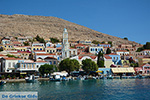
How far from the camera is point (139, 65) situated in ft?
265

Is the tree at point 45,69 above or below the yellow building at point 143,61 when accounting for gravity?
below

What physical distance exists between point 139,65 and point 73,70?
91.9ft

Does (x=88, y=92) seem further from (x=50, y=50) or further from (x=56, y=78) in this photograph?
(x=50, y=50)


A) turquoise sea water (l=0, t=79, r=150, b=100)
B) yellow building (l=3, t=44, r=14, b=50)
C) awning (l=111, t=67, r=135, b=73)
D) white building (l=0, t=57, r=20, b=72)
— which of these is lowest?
turquoise sea water (l=0, t=79, r=150, b=100)

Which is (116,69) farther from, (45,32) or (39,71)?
(45,32)

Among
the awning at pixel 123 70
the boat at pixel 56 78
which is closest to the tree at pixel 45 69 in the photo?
the boat at pixel 56 78

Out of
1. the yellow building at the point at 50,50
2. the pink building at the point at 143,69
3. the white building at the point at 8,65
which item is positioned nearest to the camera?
the white building at the point at 8,65

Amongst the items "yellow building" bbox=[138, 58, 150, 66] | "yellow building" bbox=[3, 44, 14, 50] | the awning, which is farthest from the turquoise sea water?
"yellow building" bbox=[3, 44, 14, 50]

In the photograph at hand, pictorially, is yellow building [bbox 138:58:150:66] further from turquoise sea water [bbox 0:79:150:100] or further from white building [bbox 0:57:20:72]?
white building [bbox 0:57:20:72]

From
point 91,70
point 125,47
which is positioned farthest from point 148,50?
point 91,70

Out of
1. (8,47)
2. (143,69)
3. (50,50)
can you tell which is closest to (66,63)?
(143,69)

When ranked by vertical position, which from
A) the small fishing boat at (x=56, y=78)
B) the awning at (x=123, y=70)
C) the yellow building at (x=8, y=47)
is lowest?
the small fishing boat at (x=56, y=78)

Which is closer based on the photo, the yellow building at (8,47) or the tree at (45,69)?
the tree at (45,69)

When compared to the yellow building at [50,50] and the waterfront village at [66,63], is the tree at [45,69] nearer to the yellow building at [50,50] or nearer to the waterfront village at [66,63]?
the waterfront village at [66,63]
